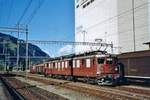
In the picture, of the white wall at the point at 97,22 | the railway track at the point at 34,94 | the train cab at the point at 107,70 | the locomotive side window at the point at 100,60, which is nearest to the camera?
the railway track at the point at 34,94

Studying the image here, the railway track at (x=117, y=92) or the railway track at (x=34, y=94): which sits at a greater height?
the railway track at (x=117, y=92)

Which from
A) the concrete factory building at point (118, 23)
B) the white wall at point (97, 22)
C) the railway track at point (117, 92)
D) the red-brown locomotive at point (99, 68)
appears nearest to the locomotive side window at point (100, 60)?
the red-brown locomotive at point (99, 68)

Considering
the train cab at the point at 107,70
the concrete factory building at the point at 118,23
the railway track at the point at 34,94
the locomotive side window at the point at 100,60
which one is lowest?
the railway track at the point at 34,94

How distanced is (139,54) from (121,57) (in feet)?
15.8

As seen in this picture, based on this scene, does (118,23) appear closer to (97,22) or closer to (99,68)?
(97,22)

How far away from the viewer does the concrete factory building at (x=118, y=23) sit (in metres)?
79.5

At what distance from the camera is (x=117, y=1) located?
9044 centimetres

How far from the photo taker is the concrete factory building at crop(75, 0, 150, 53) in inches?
3130

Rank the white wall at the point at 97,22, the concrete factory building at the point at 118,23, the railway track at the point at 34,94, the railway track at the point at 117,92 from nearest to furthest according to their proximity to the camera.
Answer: the railway track at the point at 117,92
the railway track at the point at 34,94
the concrete factory building at the point at 118,23
the white wall at the point at 97,22

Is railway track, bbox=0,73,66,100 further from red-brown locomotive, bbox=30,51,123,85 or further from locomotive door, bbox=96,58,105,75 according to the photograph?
locomotive door, bbox=96,58,105,75

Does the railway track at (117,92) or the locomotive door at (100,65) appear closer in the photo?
the railway track at (117,92)

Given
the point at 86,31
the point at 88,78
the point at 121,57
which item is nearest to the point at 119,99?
the point at 88,78

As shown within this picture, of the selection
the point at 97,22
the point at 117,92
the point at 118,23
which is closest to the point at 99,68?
the point at 117,92

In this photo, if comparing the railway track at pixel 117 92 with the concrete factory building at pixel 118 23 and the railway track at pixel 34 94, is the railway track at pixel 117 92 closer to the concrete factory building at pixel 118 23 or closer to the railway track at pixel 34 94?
the railway track at pixel 34 94
